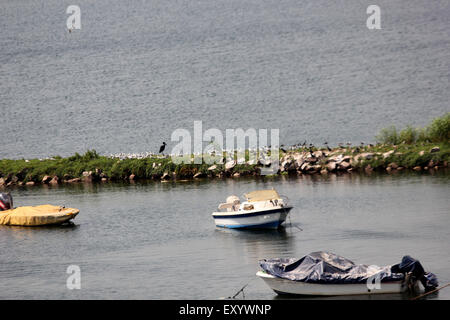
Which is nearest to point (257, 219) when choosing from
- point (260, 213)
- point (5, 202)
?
point (260, 213)

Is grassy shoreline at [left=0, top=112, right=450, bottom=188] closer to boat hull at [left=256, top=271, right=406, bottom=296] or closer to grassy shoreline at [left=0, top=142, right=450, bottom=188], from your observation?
grassy shoreline at [left=0, top=142, right=450, bottom=188]

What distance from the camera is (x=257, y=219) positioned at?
47.5 m

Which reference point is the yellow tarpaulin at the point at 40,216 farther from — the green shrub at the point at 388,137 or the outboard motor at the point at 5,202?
the green shrub at the point at 388,137

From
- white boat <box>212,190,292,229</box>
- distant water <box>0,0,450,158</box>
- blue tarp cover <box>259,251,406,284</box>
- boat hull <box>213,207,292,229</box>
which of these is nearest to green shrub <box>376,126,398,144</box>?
distant water <box>0,0,450,158</box>

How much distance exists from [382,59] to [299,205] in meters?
82.0

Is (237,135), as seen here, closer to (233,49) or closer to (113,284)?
(233,49)

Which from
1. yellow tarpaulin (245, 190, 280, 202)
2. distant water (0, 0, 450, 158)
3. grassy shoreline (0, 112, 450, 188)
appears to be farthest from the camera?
distant water (0, 0, 450, 158)

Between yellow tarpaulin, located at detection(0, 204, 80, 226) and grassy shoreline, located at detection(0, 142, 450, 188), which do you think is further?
grassy shoreline, located at detection(0, 142, 450, 188)

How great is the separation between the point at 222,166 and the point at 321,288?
4841 centimetres

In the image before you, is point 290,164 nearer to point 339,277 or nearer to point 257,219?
point 257,219

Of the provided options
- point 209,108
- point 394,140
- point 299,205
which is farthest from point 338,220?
point 209,108

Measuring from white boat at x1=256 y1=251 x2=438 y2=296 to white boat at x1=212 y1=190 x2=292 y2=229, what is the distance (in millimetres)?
15380

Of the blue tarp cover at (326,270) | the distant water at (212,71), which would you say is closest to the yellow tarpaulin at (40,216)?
the blue tarp cover at (326,270)

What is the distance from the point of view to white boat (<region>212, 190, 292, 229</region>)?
47.1m
